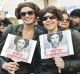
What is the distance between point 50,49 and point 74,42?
222 millimetres

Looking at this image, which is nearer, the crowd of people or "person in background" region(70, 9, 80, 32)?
the crowd of people

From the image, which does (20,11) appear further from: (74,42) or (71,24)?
(71,24)

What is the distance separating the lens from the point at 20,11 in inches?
121

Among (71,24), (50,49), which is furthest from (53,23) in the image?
(71,24)

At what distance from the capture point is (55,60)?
104 inches

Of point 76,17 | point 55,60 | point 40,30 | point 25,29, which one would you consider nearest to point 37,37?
point 40,30

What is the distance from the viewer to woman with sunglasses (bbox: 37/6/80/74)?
2656 millimetres

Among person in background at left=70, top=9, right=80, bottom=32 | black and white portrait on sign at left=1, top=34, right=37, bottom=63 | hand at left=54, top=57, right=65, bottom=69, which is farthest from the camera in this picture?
person in background at left=70, top=9, right=80, bottom=32

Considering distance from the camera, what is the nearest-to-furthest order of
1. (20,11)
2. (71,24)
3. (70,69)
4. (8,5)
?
1. (70,69)
2. (20,11)
3. (71,24)
4. (8,5)

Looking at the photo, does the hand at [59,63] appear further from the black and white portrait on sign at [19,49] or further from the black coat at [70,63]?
the black and white portrait on sign at [19,49]

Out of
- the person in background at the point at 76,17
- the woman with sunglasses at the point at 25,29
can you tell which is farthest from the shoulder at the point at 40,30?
the person in background at the point at 76,17

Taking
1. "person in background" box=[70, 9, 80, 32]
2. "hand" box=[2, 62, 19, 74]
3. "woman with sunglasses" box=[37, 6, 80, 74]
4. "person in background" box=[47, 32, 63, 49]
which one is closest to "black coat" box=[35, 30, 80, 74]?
"woman with sunglasses" box=[37, 6, 80, 74]

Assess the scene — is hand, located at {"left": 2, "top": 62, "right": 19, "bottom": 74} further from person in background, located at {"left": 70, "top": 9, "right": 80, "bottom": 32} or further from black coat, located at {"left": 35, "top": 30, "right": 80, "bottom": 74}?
person in background, located at {"left": 70, "top": 9, "right": 80, "bottom": 32}

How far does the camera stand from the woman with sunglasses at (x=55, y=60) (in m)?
2.66
